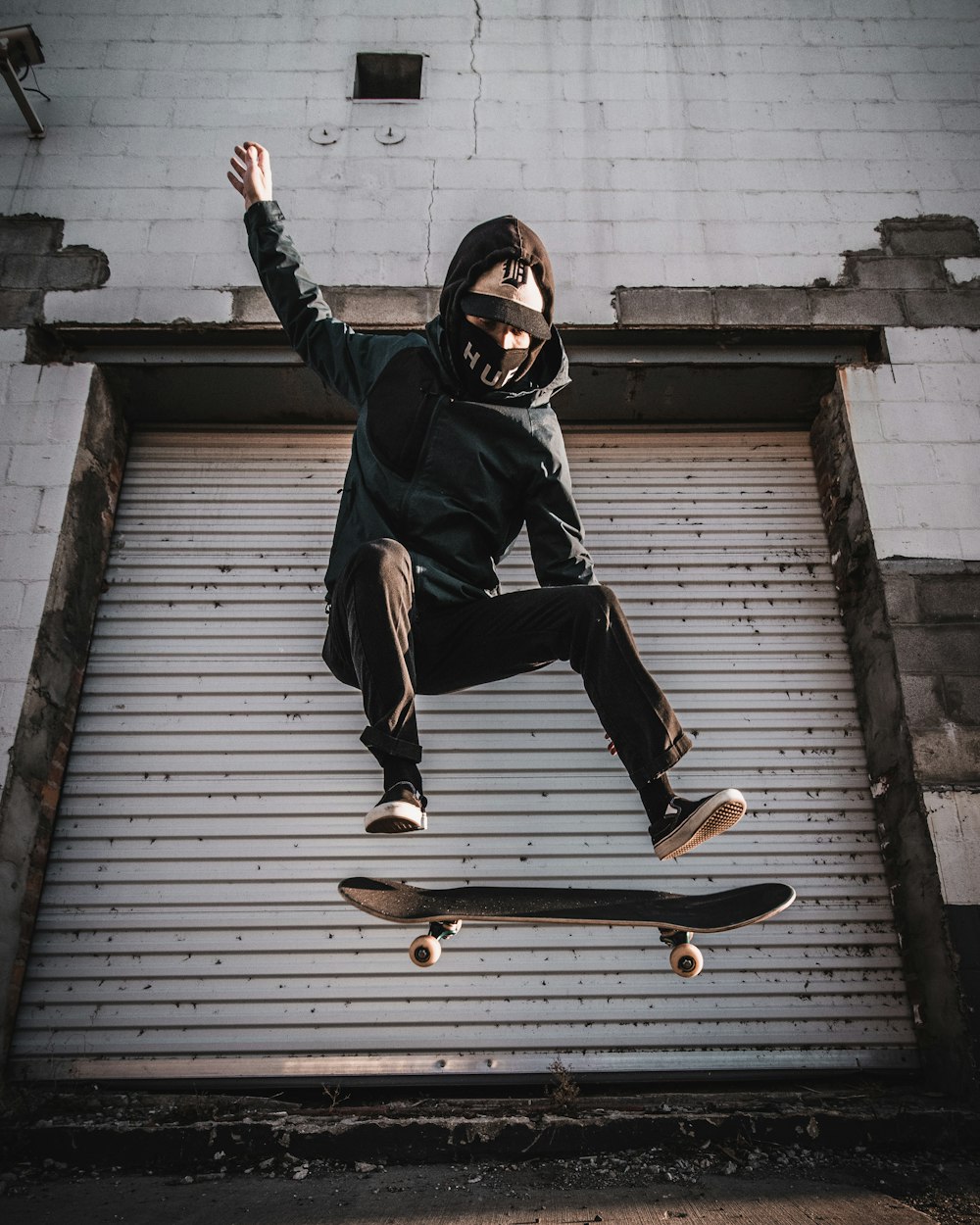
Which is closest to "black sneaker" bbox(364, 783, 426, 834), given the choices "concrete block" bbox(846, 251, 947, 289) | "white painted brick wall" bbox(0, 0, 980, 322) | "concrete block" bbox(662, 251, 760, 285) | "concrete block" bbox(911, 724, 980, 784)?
"concrete block" bbox(911, 724, 980, 784)

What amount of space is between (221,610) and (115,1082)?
206 centimetres

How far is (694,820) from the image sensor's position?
2256 mm

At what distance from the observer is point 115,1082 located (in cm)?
344

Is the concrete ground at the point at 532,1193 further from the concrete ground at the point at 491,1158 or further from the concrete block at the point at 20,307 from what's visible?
the concrete block at the point at 20,307

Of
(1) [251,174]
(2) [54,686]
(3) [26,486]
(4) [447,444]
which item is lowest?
(2) [54,686]

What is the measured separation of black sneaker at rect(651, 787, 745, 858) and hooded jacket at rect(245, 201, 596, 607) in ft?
2.72

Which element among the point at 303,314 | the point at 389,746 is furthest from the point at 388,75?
the point at 389,746

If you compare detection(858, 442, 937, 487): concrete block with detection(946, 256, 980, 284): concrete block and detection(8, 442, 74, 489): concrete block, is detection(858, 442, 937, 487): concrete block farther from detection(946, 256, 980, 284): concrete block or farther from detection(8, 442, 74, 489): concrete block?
detection(8, 442, 74, 489): concrete block

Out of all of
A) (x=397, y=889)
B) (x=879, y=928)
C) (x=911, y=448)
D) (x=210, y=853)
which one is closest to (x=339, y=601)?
(x=397, y=889)

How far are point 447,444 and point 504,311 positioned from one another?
0.43m

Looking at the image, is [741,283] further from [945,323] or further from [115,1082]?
[115,1082]

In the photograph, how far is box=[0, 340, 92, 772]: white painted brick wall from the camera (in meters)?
3.77

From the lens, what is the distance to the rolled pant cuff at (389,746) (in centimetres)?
228

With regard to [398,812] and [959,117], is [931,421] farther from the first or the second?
[398,812]
